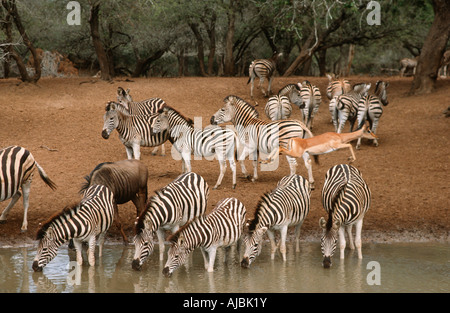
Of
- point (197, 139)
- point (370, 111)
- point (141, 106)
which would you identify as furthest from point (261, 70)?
point (197, 139)

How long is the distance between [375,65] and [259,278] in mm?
41846

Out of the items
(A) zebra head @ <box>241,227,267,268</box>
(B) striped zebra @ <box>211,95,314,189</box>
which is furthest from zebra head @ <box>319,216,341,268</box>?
(B) striped zebra @ <box>211,95,314,189</box>

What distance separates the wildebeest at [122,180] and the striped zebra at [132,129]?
2.77 meters

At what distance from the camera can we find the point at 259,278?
29.3ft

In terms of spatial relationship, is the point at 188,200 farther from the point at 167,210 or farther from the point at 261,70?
the point at 261,70

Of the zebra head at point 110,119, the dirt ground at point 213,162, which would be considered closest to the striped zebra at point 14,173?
the dirt ground at point 213,162

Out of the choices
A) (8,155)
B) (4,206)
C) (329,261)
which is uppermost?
(8,155)

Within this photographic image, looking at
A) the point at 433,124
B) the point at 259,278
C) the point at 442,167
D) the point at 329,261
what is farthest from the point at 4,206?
the point at 433,124

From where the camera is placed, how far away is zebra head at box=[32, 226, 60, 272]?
895 cm

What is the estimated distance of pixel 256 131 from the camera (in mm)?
13875

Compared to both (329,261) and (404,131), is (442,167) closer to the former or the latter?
(404,131)

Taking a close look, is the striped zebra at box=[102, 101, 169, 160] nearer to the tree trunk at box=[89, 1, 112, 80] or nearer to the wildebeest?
the wildebeest

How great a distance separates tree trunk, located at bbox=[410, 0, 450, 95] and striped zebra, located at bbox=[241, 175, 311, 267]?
12671 millimetres

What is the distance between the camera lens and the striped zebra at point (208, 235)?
8.69 m
